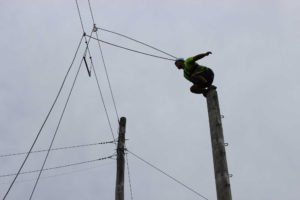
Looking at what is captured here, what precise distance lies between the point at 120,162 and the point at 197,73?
3.76 meters

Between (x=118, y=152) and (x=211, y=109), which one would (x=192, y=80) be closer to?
(x=211, y=109)

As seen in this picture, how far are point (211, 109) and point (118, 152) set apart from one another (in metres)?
4.93

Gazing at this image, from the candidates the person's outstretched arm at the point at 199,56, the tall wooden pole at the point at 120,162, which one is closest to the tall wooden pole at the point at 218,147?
the person's outstretched arm at the point at 199,56

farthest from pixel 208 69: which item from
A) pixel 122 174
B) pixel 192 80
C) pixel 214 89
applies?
pixel 122 174

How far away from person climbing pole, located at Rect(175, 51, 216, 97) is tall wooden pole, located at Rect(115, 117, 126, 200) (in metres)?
3.22

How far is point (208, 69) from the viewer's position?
7.37m

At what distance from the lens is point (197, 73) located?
7.22 meters

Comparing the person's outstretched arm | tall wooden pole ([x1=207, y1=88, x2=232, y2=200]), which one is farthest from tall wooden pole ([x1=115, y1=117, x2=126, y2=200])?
tall wooden pole ([x1=207, y1=88, x2=232, y2=200])

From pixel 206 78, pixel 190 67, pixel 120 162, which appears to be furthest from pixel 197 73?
pixel 120 162

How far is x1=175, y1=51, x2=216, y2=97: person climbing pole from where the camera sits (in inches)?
273

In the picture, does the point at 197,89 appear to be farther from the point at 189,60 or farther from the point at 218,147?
the point at 218,147

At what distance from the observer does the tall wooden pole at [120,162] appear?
365 inches

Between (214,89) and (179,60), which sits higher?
(179,60)

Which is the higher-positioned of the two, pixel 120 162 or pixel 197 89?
pixel 120 162
